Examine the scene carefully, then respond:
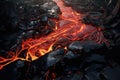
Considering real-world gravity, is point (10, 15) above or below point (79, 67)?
above

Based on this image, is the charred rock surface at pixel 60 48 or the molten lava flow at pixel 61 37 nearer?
the charred rock surface at pixel 60 48

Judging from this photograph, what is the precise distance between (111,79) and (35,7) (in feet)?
18.2

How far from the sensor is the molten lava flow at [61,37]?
659cm

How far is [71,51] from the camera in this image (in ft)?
21.0

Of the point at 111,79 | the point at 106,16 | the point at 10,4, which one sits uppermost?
the point at 10,4

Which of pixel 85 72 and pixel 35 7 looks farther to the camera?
pixel 35 7

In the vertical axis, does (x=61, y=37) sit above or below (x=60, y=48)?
above

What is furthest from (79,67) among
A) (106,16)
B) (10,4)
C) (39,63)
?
(10,4)

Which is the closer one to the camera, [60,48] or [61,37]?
[60,48]

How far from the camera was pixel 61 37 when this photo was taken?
7.23 m

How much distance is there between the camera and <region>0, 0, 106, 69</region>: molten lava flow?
659cm

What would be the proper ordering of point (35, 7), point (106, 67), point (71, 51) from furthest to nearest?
point (35, 7) → point (71, 51) → point (106, 67)

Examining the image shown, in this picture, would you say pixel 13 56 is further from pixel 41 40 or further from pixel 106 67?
pixel 106 67

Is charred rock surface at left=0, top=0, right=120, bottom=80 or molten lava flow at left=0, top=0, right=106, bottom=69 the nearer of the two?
charred rock surface at left=0, top=0, right=120, bottom=80
